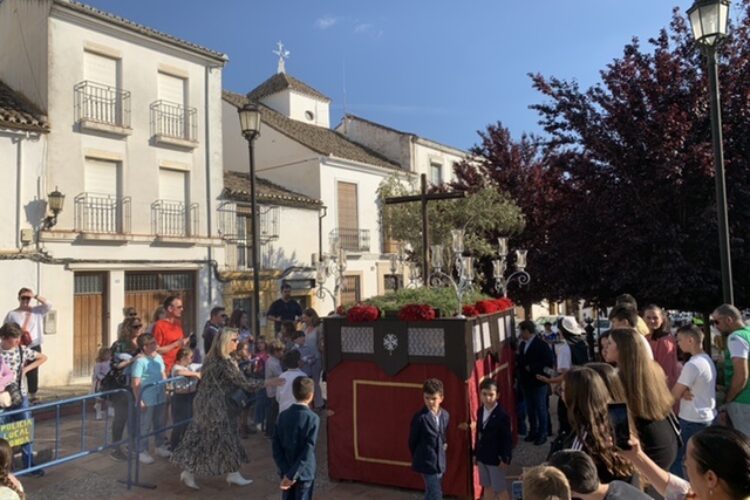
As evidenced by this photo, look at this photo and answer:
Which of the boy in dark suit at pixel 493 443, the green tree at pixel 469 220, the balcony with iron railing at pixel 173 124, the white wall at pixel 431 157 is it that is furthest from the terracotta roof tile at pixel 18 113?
the white wall at pixel 431 157

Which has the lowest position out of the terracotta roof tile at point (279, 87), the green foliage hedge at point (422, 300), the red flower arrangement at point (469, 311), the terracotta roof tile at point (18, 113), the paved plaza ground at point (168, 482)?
the paved plaza ground at point (168, 482)

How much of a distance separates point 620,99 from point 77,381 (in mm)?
12942

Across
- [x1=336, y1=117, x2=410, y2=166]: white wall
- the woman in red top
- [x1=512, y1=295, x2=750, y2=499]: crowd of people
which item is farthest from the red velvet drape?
[x1=336, y1=117, x2=410, y2=166]: white wall

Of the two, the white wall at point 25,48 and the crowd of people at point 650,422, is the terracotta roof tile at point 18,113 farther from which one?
the crowd of people at point 650,422

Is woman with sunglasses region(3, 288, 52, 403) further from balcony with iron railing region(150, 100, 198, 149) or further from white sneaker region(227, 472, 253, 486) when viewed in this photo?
balcony with iron railing region(150, 100, 198, 149)

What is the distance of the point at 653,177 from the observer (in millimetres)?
9883

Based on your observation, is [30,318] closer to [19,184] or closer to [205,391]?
[205,391]

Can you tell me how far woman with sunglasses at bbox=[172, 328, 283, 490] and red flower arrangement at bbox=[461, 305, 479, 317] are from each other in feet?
6.73

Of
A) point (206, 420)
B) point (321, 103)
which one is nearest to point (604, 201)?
point (206, 420)

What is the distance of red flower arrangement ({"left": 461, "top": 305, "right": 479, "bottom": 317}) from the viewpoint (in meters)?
6.18

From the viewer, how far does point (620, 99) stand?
417 inches

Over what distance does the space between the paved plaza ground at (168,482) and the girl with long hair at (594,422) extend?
330 cm

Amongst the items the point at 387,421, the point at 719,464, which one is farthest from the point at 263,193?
the point at 719,464

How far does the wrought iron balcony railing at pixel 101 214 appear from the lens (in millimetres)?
13750
